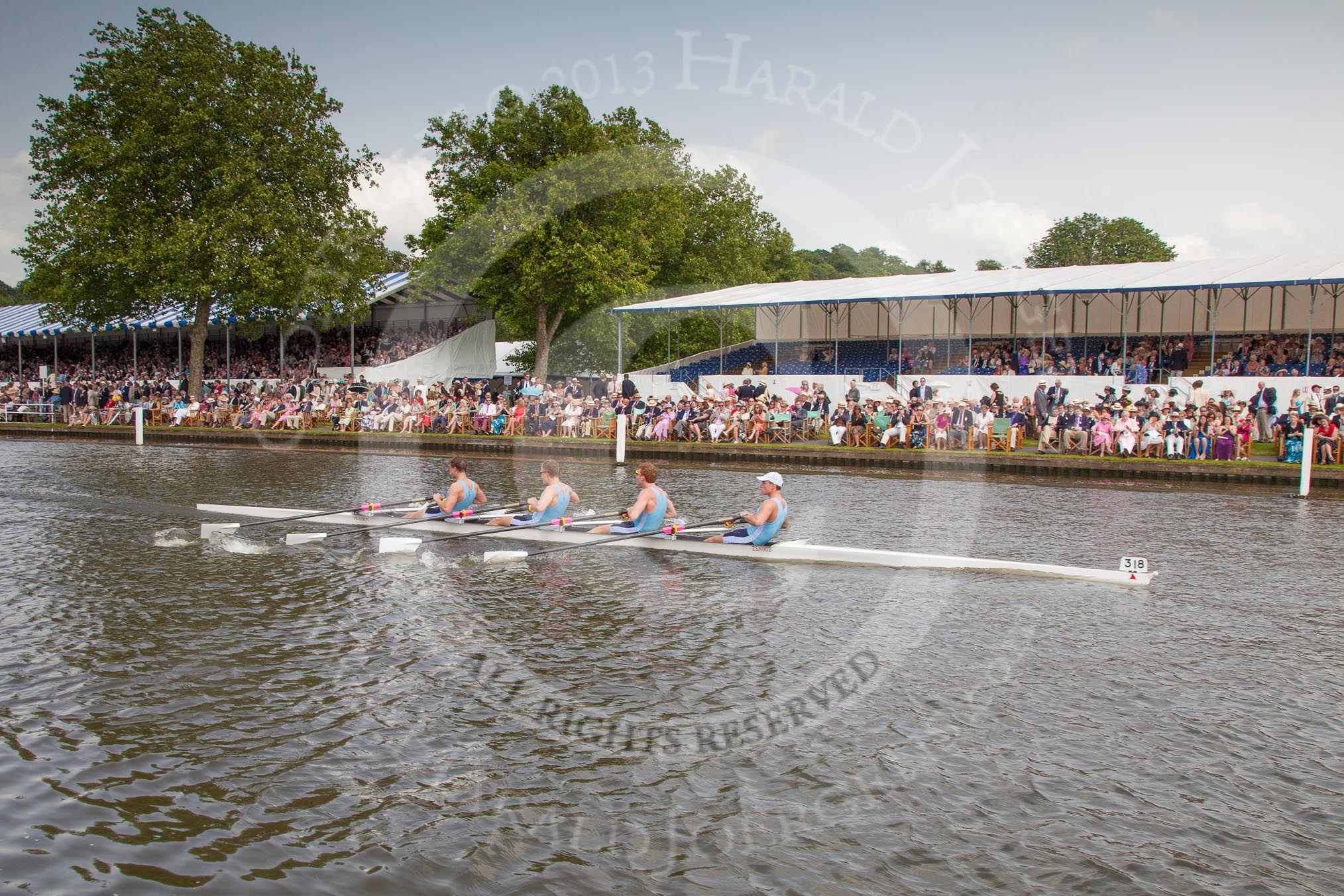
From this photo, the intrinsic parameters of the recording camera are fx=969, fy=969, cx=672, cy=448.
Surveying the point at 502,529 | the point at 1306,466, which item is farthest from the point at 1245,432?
the point at 502,529

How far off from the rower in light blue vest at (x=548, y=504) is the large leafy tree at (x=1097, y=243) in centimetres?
6574

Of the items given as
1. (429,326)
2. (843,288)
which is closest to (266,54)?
(429,326)

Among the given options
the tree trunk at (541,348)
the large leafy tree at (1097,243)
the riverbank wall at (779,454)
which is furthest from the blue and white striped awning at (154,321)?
the large leafy tree at (1097,243)

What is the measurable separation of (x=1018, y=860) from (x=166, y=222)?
41573mm

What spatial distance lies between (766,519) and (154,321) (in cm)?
4171

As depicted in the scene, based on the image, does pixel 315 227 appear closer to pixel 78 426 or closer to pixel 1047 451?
pixel 78 426

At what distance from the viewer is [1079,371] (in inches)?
1207

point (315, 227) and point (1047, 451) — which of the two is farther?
point (315, 227)

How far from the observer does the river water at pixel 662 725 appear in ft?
16.7

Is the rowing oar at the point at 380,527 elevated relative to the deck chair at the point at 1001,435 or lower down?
lower down

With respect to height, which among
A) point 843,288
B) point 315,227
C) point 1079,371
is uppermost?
point 315,227

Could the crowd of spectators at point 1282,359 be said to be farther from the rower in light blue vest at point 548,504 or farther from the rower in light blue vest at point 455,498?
the rower in light blue vest at point 455,498

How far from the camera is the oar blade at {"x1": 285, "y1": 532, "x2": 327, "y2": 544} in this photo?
13758mm

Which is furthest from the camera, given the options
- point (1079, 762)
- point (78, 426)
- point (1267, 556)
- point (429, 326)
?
point (429, 326)
